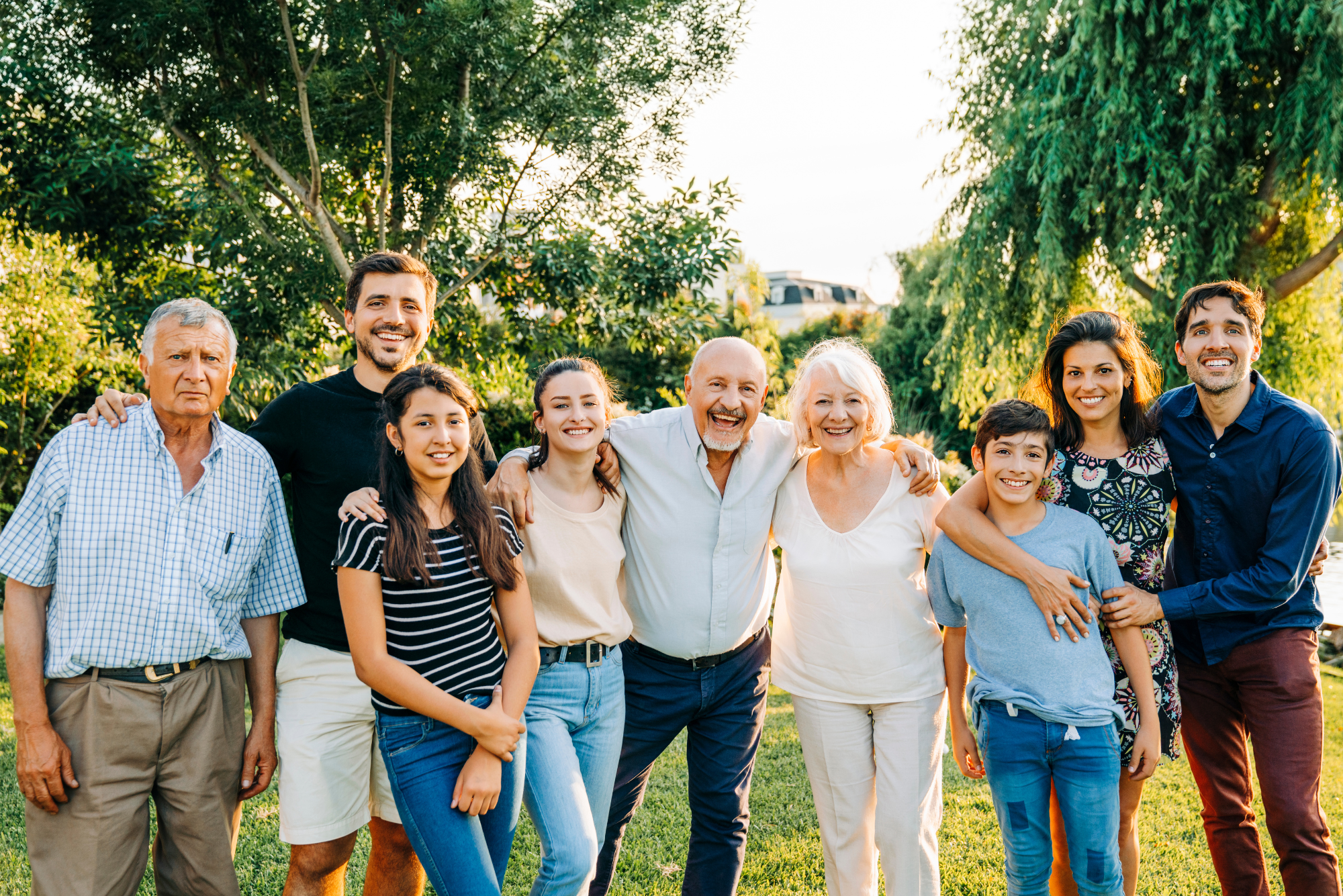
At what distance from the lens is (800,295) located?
53.4 m

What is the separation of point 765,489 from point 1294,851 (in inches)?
81.2

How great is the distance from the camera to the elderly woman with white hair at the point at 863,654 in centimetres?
279

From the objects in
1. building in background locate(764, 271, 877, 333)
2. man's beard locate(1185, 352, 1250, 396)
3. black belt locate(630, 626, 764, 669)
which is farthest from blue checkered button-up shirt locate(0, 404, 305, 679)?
building in background locate(764, 271, 877, 333)

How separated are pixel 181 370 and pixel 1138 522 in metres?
2.94

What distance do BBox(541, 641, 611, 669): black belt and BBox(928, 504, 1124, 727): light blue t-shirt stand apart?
1.12m

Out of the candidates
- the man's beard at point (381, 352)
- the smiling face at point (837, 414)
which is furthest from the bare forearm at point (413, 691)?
the smiling face at point (837, 414)

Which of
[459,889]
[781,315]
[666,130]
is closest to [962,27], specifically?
[666,130]

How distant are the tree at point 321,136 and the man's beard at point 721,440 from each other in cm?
424

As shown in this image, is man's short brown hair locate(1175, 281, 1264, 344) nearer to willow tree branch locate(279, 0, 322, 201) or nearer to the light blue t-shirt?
the light blue t-shirt

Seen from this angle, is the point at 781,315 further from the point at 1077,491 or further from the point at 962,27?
the point at 1077,491

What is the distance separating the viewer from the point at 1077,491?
288cm

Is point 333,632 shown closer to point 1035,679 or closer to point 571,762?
point 571,762

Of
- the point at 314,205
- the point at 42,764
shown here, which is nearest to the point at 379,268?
the point at 42,764

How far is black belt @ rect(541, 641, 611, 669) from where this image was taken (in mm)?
2668
